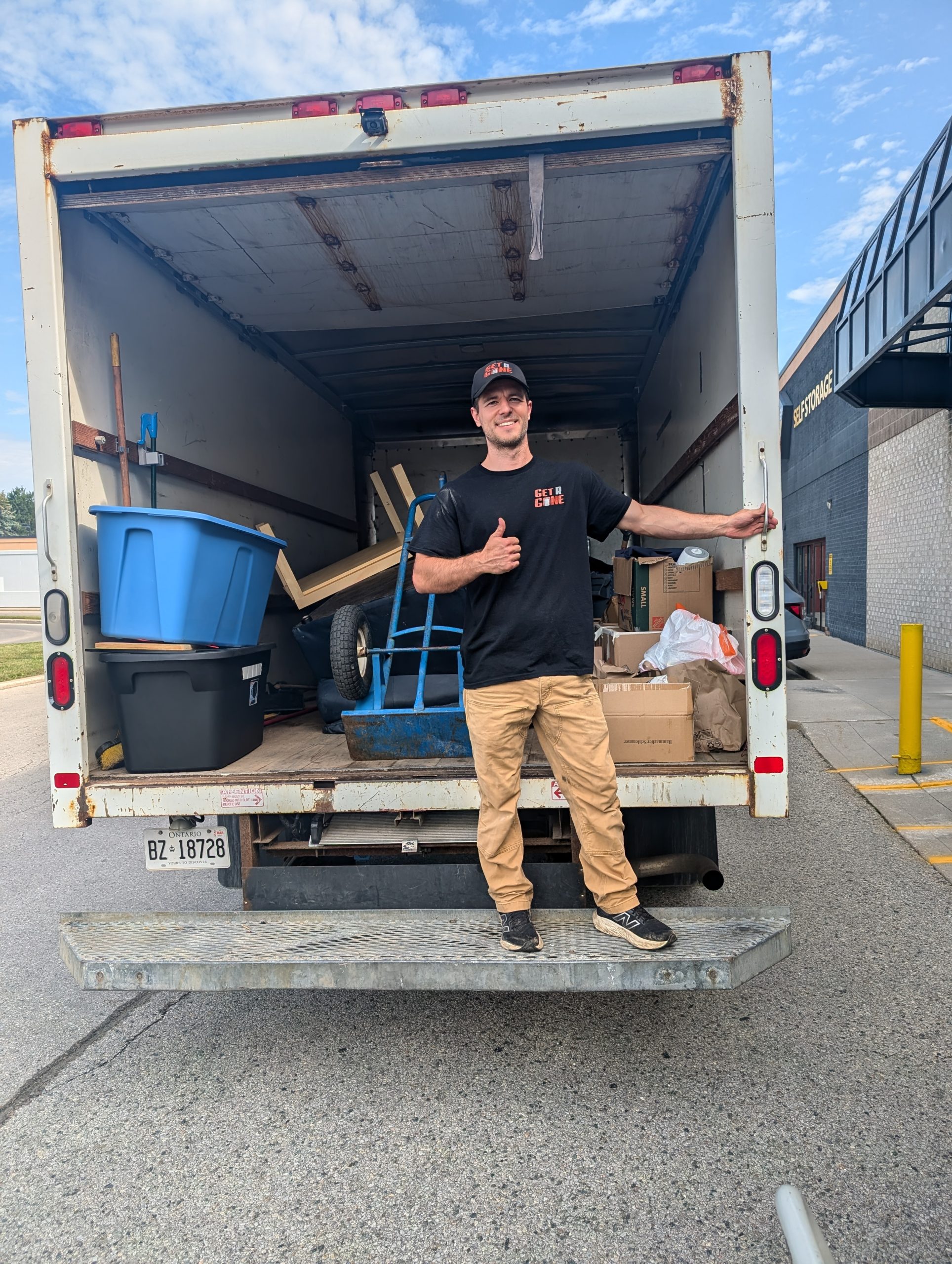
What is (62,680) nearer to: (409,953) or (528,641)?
(409,953)

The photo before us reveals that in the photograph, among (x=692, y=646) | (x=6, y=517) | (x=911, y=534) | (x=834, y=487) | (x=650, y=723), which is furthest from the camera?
(x=6, y=517)

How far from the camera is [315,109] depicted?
8.95 ft

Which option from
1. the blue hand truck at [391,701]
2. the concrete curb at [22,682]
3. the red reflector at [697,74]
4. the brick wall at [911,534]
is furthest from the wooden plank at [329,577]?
the concrete curb at [22,682]

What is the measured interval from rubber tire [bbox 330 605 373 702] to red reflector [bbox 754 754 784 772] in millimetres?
1578

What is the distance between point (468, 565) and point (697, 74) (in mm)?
1721

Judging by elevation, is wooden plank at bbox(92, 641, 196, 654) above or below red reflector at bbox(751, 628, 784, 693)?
above

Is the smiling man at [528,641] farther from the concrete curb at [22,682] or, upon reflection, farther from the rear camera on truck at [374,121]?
the concrete curb at [22,682]

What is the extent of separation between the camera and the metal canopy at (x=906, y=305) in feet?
26.0

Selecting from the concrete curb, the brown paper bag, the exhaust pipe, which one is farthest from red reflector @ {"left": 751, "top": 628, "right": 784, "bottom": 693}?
the concrete curb

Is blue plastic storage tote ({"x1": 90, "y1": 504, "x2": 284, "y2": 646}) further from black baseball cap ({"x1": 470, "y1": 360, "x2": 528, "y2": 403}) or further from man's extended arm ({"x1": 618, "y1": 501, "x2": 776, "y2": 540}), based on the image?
man's extended arm ({"x1": 618, "y1": 501, "x2": 776, "y2": 540})

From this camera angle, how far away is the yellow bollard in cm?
629

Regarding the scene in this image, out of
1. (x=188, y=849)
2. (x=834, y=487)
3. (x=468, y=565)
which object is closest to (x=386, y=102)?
(x=468, y=565)

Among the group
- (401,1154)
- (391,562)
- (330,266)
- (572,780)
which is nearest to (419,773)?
(572,780)

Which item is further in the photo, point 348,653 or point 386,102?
point 348,653
